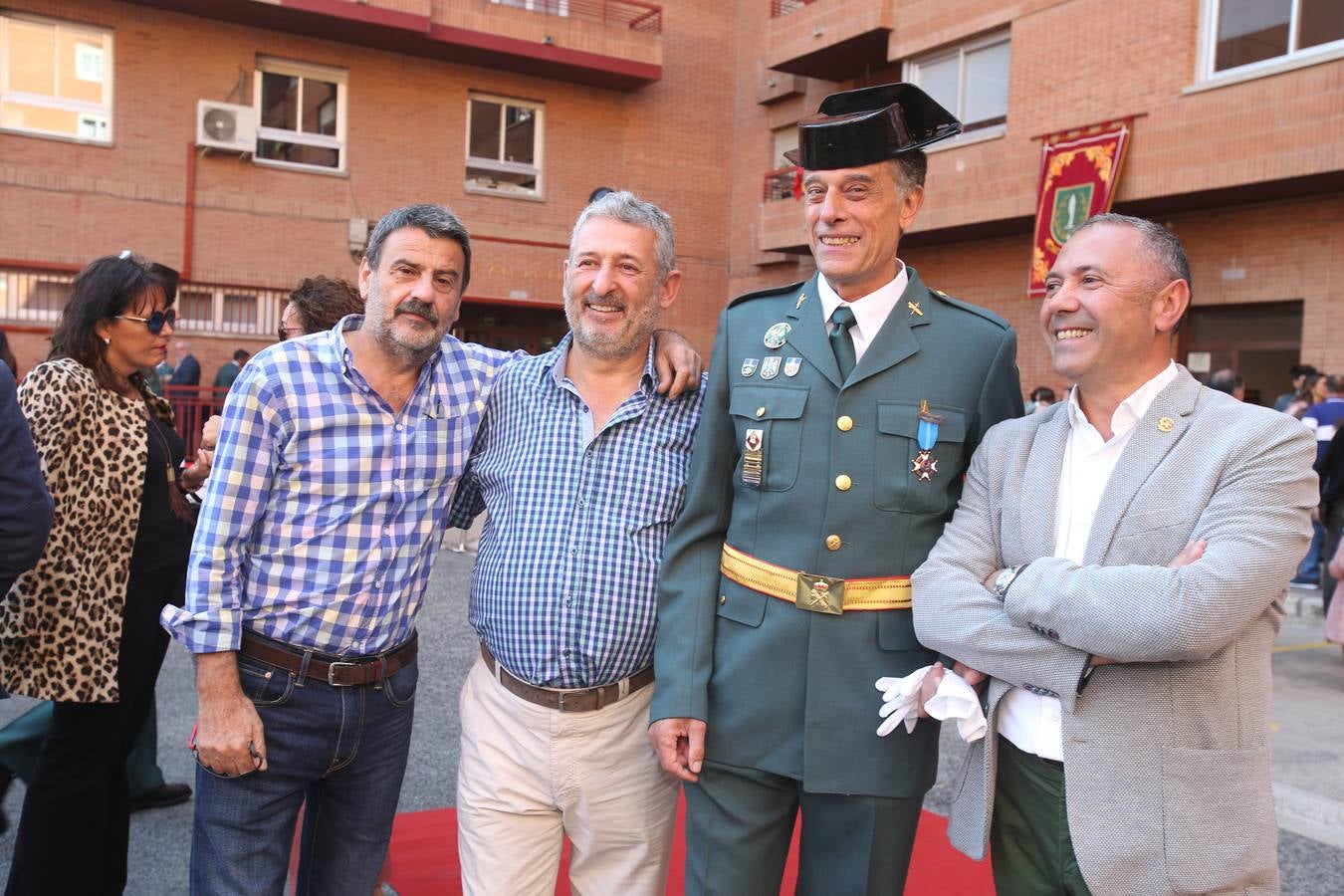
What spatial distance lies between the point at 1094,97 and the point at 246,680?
1241 centimetres

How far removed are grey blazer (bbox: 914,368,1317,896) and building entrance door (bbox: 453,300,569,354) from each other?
1621 centimetres

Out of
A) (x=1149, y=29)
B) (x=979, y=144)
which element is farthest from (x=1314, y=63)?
Result: (x=979, y=144)

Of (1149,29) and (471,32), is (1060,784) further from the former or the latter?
(471,32)

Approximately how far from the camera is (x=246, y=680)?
2.37 m

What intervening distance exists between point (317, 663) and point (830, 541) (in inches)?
47.3

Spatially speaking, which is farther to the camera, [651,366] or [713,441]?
[651,366]

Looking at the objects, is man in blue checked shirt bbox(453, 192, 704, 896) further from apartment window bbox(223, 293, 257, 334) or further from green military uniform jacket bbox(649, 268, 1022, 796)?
apartment window bbox(223, 293, 257, 334)

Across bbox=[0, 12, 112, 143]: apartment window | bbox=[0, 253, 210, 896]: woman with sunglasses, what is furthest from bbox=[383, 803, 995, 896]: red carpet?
bbox=[0, 12, 112, 143]: apartment window

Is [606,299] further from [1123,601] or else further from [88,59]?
[88,59]

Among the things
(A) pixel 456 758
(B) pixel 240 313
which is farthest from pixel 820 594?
(B) pixel 240 313

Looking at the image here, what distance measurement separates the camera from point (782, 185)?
17.8m

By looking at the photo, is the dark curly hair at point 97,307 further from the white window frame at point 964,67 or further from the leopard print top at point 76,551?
the white window frame at point 964,67

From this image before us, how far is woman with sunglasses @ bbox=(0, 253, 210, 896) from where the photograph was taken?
2.99 metres

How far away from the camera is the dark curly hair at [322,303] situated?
352 cm
